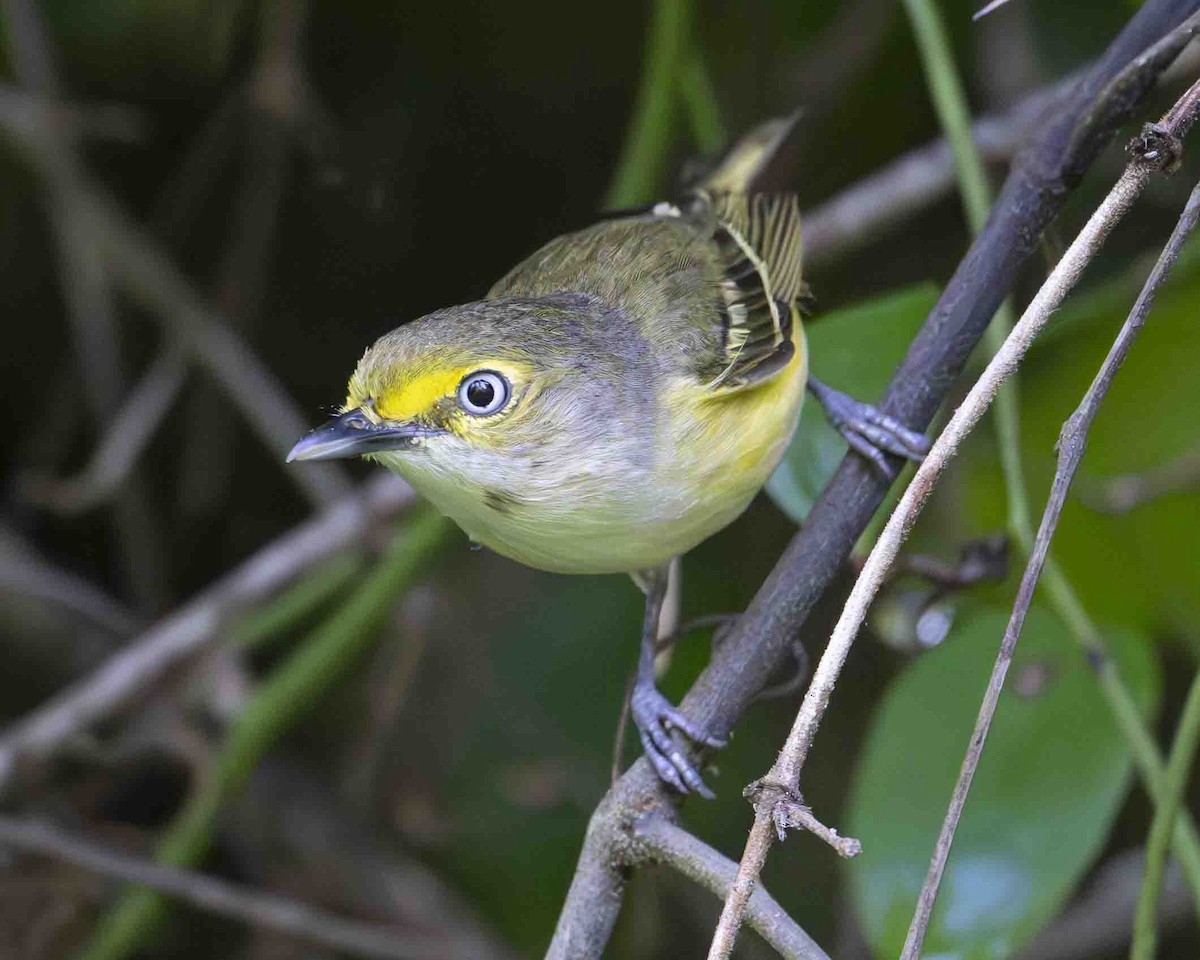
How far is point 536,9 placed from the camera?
3.68 meters

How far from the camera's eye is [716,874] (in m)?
1.58

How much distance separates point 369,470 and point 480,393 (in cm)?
190

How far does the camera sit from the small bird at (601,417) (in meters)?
1.91

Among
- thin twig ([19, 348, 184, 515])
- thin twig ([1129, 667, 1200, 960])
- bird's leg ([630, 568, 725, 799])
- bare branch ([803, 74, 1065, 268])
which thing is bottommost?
thin twig ([1129, 667, 1200, 960])

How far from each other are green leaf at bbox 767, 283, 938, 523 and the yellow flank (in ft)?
2.14

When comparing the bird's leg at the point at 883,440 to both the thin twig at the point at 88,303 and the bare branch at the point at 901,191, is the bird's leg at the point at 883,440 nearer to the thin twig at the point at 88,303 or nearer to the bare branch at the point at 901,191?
the bare branch at the point at 901,191

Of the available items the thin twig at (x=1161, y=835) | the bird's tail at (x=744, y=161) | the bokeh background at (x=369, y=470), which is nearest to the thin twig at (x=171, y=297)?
the bokeh background at (x=369, y=470)

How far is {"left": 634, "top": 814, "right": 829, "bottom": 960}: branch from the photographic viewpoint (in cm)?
145

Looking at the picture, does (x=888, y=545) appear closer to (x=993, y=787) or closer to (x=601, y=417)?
(x=601, y=417)

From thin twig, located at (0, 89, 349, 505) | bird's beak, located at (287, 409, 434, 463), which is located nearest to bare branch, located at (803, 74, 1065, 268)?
thin twig, located at (0, 89, 349, 505)

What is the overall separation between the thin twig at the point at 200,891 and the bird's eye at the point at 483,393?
138 cm

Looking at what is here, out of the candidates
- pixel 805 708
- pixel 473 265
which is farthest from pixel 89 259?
pixel 805 708

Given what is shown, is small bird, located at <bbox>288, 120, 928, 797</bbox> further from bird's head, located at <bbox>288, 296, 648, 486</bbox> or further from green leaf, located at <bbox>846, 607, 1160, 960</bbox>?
green leaf, located at <bbox>846, 607, 1160, 960</bbox>

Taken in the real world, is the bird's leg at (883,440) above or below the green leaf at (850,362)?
below
